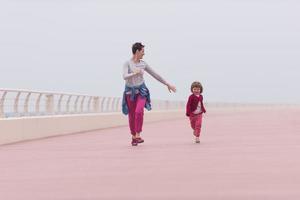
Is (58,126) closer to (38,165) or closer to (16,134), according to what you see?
(16,134)

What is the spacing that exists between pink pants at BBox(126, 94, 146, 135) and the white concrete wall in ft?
9.52

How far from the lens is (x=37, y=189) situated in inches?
289

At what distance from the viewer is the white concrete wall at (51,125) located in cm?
1640

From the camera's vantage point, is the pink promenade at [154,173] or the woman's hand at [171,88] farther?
the woman's hand at [171,88]

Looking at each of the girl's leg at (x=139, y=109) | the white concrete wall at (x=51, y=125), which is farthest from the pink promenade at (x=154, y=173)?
the white concrete wall at (x=51, y=125)

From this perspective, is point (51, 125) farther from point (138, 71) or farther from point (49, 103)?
point (138, 71)

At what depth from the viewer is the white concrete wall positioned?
16.4 meters

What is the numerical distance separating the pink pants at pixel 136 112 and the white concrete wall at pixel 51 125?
9.52 feet

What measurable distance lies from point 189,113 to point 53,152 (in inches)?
124

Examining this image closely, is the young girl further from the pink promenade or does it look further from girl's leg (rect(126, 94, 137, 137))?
the pink promenade

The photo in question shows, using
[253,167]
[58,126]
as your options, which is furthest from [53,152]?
[58,126]

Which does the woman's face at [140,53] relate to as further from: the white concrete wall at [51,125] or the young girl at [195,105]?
the white concrete wall at [51,125]

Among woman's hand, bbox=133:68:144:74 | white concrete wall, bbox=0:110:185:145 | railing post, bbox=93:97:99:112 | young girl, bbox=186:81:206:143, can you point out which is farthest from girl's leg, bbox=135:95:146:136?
railing post, bbox=93:97:99:112

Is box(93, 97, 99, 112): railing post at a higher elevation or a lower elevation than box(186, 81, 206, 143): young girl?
lower
